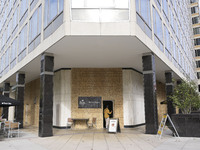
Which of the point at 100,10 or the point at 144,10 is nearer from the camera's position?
the point at 100,10

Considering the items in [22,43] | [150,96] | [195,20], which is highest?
[195,20]

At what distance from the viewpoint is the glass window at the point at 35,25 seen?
15195mm

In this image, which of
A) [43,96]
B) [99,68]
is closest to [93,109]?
[99,68]

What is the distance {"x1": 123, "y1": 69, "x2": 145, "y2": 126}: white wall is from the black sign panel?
2.33 metres

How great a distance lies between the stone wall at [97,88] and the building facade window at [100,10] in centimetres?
750

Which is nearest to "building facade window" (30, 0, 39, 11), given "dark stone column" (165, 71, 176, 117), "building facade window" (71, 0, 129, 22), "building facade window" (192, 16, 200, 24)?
"building facade window" (71, 0, 129, 22)

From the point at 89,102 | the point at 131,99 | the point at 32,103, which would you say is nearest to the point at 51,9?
the point at 89,102

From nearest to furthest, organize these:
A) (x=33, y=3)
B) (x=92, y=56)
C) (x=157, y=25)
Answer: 1. (x=92, y=56)
2. (x=157, y=25)
3. (x=33, y=3)

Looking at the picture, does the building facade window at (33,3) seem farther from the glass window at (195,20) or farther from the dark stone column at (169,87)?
the glass window at (195,20)

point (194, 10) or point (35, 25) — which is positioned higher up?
point (194, 10)

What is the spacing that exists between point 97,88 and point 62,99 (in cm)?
311

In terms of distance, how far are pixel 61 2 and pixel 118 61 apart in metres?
6.36

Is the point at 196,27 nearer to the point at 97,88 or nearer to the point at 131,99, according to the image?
the point at 131,99

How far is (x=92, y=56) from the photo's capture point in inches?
577
